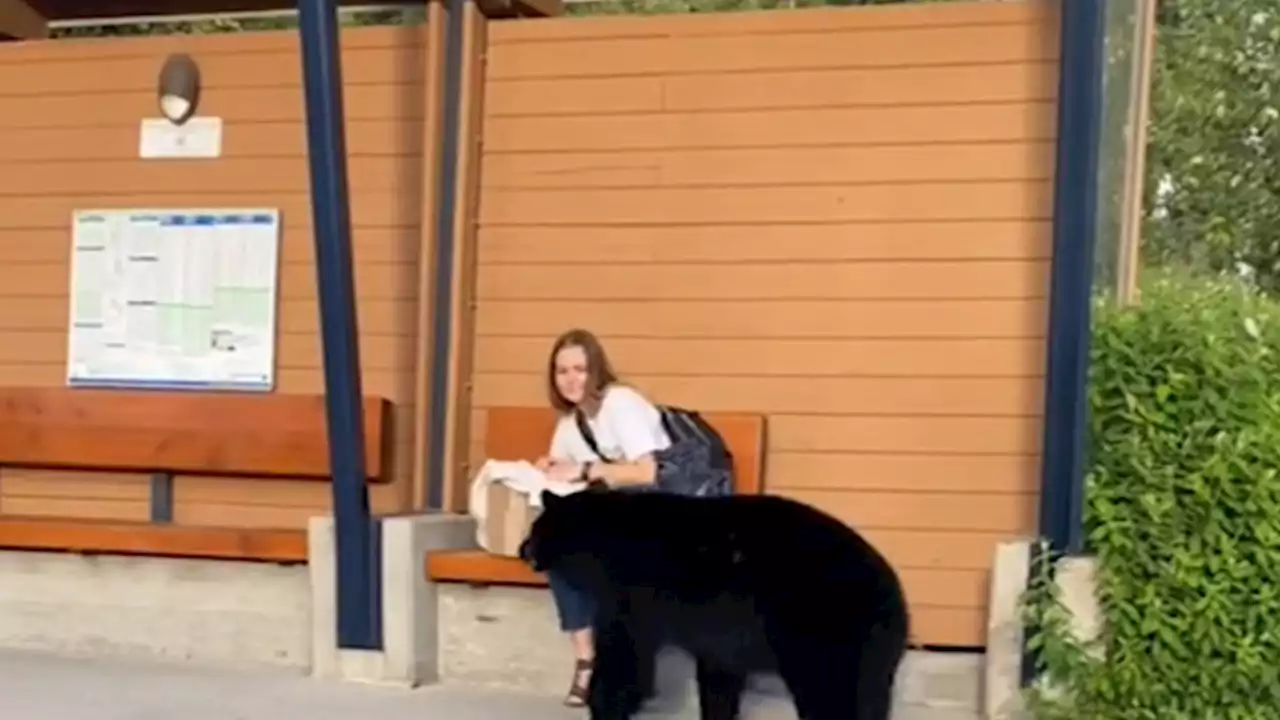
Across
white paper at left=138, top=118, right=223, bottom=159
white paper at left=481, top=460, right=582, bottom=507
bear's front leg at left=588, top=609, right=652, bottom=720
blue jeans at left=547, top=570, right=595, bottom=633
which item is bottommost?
bear's front leg at left=588, top=609, right=652, bottom=720

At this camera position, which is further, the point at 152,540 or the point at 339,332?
the point at 152,540

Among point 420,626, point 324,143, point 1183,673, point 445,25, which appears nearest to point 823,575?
point 1183,673

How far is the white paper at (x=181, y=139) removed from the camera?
7.57 meters

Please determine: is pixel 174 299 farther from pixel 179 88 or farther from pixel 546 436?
pixel 546 436

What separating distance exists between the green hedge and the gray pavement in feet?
2.38

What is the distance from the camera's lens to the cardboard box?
632cm

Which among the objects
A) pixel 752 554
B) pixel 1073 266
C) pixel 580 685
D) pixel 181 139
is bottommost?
pixel 580 685

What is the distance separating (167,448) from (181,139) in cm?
119

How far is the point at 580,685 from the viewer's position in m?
6.10

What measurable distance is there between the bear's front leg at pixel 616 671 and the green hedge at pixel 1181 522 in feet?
3.85

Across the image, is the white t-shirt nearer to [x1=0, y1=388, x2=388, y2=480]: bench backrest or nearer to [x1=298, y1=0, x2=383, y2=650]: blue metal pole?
[x1=298, y1=0, x2=383, y2=650]: blue metal pole

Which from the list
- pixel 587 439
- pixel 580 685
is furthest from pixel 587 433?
pixel 580 685

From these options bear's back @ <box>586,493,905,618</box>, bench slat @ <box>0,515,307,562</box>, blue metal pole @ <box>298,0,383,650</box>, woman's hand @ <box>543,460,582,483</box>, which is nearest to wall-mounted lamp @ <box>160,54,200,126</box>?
blue metal pole @ <box>298,0,383,650</box>

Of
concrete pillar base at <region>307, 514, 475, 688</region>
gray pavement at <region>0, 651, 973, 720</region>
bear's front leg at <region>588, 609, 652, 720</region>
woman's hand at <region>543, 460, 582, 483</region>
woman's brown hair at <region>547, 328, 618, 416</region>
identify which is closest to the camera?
bear's front leg at <region>588, 609, 652, 720</region>
